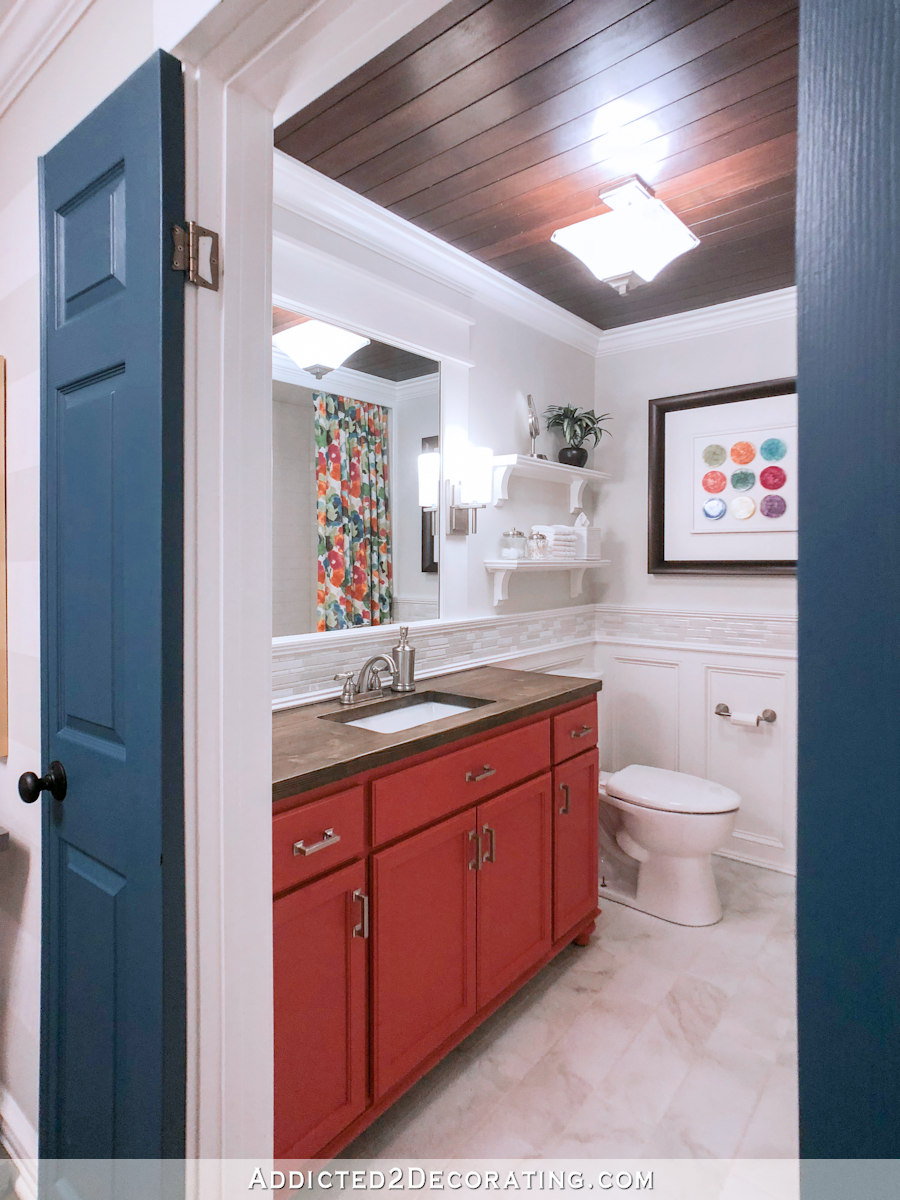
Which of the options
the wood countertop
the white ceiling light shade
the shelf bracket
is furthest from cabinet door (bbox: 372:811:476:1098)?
the shelf bracket

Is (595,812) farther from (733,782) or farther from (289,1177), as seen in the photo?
(289,1177)

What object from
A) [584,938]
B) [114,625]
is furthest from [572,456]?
[114,625]

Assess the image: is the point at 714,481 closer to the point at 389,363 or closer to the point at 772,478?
the point at 772,478

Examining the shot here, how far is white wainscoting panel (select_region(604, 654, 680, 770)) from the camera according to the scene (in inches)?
132

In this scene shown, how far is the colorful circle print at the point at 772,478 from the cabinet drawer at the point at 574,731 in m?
1.37

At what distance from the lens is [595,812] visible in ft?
8.28

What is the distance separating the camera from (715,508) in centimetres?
318

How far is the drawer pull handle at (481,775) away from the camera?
187cm

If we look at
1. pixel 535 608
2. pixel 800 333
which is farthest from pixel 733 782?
pixel 800 333

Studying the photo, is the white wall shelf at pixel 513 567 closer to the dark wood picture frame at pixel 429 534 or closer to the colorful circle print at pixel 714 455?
the dark wood picture frame at pixel 429 534

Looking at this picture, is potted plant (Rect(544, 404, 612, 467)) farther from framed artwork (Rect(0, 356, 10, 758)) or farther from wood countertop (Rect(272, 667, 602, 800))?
framed artwork (Rect(0, 356, 10, 758))

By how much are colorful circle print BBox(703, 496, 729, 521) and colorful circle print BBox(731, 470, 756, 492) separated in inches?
3.5

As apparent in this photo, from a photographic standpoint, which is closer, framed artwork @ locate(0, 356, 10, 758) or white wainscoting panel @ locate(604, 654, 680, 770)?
framed artwork @ locate(0, 356, 10, 758)

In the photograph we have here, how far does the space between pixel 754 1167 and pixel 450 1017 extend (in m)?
0.76
